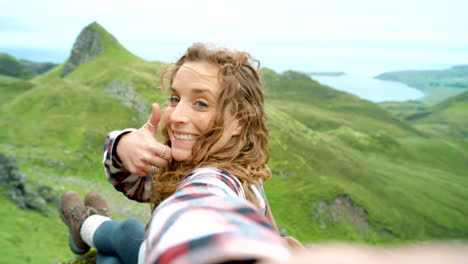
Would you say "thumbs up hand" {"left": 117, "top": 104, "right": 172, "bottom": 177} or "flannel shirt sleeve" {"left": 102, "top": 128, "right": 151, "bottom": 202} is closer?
"thumbs up hand" {"left": 117, "top": 104, "right": 172, "bottom": 177}

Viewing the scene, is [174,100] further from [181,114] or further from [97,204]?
[97,204]

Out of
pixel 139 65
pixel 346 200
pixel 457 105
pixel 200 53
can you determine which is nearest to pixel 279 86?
pixel 139 65

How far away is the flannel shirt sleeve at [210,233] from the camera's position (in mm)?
881

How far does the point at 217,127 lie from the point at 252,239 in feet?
6.04

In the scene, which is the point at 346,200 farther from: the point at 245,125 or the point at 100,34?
the point at 100,34

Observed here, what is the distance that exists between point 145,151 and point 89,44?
48.8 meters

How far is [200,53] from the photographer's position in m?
2.94

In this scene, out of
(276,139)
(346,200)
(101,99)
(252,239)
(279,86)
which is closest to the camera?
(252,239)

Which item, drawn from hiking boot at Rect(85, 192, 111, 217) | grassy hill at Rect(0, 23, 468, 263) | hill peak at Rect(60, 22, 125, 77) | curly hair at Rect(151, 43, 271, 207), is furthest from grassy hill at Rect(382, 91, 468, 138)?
curly hair at Rect(151, 43, 271, 207)

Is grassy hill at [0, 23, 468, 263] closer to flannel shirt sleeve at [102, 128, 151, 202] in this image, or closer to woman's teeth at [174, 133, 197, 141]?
flannel shirt sleeve at [102, 128, 151, 202]

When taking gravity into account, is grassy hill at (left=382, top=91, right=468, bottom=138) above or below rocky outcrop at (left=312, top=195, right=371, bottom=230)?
below

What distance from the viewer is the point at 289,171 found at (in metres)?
15.8

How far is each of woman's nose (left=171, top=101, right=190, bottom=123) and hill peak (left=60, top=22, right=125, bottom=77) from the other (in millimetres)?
44435

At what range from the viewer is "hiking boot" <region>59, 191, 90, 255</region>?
481 cm
